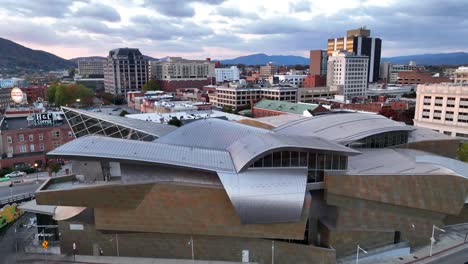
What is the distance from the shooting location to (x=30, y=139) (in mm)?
61719

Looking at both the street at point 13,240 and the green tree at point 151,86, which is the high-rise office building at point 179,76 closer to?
the green tree at point 151,86

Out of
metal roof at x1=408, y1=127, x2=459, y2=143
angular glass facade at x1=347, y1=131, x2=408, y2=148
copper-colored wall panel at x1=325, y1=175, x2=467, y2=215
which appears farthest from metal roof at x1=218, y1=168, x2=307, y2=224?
metal roof at x1=408, y1=127, x2=459, y2=143

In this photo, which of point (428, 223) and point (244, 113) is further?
point (244, 113)

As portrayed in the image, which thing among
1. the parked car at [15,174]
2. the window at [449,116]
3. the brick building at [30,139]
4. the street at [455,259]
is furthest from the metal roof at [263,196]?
the window at [449,116]

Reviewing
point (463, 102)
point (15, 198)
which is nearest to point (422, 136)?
point (463, 102)

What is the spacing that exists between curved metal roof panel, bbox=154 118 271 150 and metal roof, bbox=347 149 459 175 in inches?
406

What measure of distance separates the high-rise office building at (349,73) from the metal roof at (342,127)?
101m

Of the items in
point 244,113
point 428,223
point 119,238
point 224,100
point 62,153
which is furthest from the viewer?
point 224,100

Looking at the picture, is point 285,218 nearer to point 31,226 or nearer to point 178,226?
point 178,226

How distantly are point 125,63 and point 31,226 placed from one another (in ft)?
490

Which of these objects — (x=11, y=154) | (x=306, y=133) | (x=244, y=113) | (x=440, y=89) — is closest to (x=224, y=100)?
(x=244, y=113)

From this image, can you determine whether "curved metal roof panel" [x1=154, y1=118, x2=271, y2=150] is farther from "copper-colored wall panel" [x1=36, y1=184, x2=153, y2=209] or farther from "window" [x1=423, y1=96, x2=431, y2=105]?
"window" [x1=423, y1=96, x2=431, y2=105]

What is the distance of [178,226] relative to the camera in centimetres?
2905

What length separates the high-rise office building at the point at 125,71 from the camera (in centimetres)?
17338
